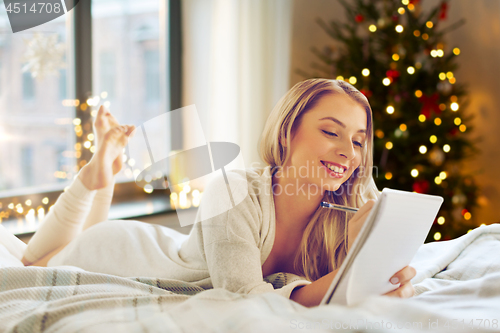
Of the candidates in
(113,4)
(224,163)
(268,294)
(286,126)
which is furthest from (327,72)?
(268,294)

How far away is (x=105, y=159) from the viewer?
96 centimetres

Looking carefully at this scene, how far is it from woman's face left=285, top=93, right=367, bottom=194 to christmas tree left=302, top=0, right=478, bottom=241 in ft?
4.07

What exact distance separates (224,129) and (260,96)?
0.25m

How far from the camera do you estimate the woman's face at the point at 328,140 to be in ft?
2.42

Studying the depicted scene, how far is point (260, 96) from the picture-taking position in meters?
1.92

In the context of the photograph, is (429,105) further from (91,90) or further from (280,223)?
(91,90)

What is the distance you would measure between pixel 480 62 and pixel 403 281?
226cm

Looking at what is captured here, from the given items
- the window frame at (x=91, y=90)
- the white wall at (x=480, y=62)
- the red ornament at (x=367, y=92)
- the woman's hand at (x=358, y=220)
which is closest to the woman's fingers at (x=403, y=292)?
the woman's hand at (x=358, y=220)

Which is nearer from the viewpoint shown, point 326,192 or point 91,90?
point 326,192

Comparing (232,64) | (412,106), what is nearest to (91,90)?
(232,64)

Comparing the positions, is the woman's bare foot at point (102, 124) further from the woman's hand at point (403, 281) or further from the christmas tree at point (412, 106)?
the christmas tree at point (412, 106)

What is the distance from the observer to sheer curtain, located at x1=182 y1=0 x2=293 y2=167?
190 cm

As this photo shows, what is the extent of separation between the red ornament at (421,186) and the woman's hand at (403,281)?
4.40ft

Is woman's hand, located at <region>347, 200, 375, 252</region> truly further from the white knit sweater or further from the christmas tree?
the christmas tree
